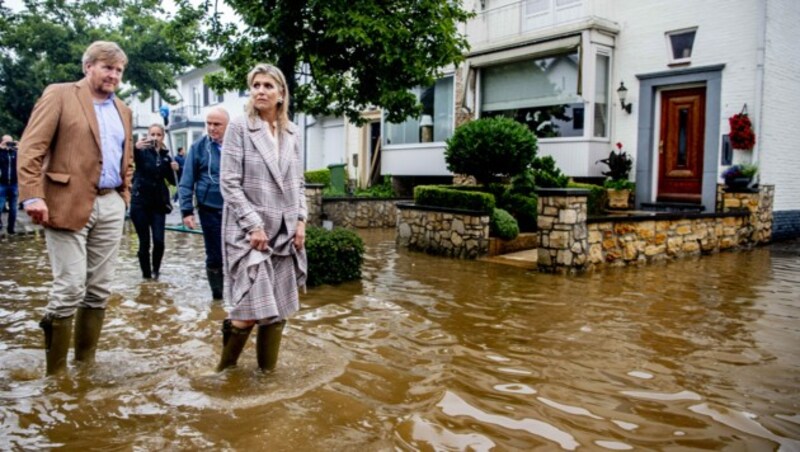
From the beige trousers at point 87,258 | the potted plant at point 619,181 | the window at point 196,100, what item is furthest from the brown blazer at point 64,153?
the window at point 196,100

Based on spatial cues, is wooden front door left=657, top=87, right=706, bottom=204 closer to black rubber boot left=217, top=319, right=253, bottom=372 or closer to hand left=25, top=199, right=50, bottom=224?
black rubber boot left=217, top=319, right=253, bottom=372

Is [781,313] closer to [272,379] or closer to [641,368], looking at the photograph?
[641,368]

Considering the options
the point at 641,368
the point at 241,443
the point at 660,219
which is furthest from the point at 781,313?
the point at 241,443

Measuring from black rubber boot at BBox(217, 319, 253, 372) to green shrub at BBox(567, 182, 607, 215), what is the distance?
9.64 metres

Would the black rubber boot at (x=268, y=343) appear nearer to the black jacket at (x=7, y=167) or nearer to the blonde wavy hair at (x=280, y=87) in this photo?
the blonde wavy hair at (x=280, y=87)

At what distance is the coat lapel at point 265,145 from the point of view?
350cm

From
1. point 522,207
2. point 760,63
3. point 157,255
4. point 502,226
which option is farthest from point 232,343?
point 760,63

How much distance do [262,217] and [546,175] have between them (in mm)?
8398

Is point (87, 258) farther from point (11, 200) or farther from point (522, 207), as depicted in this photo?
point (11, 200)

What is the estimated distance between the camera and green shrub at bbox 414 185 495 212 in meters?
9.49

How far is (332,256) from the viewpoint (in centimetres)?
699

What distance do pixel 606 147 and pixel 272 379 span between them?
11.5 metres

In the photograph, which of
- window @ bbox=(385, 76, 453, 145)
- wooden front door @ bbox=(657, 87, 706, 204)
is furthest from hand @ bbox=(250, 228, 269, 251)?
window @ bbox=(385, 76, 453, 145)

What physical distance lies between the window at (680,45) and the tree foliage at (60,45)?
18.7 metres
